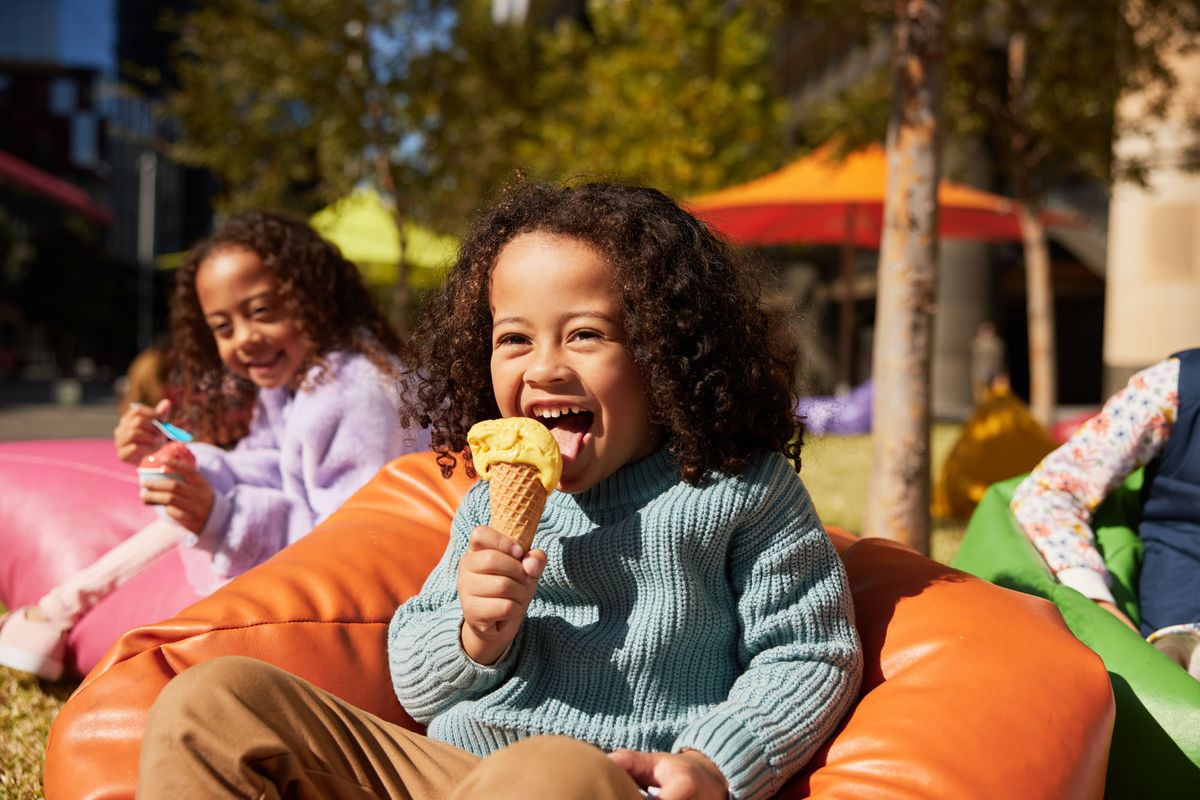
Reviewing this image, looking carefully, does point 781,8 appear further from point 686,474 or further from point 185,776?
point 185,776

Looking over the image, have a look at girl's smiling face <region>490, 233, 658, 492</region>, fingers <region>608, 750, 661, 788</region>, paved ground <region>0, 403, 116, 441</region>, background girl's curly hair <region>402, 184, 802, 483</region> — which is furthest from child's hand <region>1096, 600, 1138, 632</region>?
paved ground <region>0, 403, 116, 441</region>

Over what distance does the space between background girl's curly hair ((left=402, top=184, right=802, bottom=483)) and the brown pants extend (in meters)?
0.68

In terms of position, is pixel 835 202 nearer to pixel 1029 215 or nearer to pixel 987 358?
pixel 1029 215

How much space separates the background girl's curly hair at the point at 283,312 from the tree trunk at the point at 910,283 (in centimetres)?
212

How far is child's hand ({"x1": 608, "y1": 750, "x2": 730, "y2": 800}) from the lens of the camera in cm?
179

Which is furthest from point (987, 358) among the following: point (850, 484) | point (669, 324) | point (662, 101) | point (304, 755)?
point (304, 755)

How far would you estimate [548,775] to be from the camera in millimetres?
1554

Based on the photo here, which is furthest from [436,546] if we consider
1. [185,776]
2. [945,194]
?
[945,194]

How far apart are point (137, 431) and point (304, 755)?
6.10ft

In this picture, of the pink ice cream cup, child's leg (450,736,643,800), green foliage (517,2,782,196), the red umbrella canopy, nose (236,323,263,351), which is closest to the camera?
child's leg (450,736,643,800)

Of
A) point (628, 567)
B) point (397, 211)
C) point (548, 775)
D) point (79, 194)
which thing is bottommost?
point (548, 775)

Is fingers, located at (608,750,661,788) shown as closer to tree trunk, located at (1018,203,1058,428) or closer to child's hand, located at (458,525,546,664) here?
child's hand, located at (458,525,546,664)

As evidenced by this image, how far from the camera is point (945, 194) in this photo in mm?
10406

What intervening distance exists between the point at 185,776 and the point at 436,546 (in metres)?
1.19
